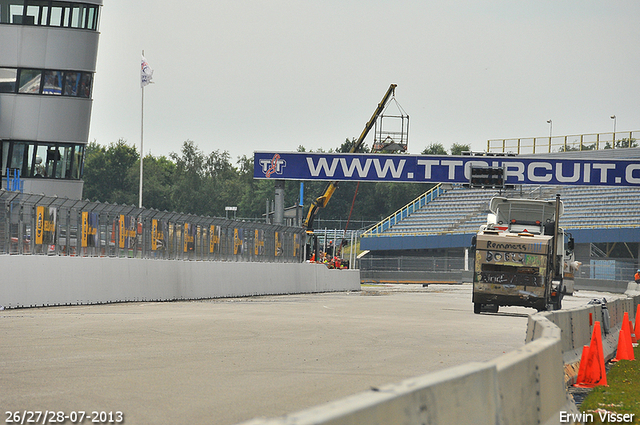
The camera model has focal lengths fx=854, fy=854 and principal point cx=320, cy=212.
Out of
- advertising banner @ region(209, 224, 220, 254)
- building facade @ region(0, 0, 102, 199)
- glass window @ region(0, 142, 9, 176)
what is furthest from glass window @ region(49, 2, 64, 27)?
advertising banner @ region(209, 224, 220, 254)

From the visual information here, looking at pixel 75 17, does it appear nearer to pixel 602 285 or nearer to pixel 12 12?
pixel 12 12

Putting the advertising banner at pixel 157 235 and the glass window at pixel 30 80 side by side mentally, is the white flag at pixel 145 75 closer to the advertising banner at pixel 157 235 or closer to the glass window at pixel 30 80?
the glass window at pixel 30 80

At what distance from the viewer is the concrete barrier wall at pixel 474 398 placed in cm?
340

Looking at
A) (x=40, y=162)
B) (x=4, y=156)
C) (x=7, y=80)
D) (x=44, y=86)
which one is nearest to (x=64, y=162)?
(x=40, y=162)

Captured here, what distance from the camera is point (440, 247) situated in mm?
69188

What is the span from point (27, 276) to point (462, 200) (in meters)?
61.2

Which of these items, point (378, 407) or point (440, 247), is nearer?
point (378, 407)

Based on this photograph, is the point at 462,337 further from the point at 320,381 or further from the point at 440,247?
the point at 440,247

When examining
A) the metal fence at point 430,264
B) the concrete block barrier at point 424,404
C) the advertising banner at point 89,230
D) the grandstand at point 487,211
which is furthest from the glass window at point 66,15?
the concrete block barrier at point 424,404

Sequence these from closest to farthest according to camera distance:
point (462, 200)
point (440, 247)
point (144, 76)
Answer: point (144, 76) → point (440, 247) → point (462, 200)

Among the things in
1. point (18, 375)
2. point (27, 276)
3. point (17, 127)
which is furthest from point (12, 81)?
point (18, 375)

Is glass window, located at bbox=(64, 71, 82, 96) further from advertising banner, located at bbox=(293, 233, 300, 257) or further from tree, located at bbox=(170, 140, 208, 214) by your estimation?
tree, located at bbox=(170, 140, 208, 214)

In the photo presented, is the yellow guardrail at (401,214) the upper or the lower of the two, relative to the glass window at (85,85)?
lower

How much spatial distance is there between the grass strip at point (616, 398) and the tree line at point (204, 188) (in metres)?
103
